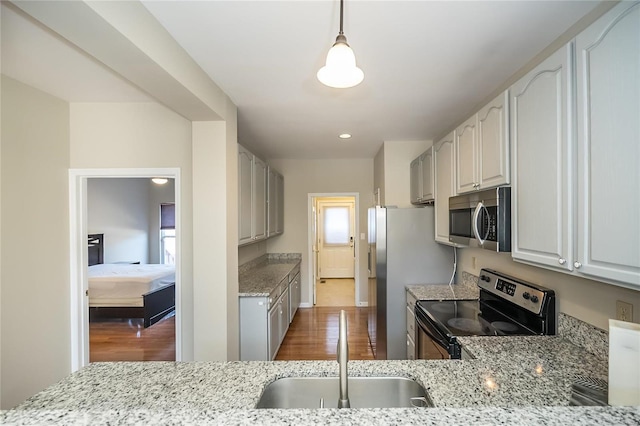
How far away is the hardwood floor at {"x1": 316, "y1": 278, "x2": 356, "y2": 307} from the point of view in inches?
216

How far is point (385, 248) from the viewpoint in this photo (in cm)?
300

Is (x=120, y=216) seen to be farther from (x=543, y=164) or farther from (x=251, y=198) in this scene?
(x=543, y=164)

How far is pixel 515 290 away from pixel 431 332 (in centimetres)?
62

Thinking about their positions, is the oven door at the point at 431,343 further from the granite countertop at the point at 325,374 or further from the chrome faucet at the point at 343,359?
the chrome faucet at the point at 343,359

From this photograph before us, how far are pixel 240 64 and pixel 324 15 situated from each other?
0.70m

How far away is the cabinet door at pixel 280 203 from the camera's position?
4668 mm

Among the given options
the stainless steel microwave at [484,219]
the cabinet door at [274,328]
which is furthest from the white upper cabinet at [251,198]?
the stainless steel microwave at [484,219]

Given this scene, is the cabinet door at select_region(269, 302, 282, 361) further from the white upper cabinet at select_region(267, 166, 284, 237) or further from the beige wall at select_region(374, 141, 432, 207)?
the beige wall at select_region(374, 141, 432, 207)

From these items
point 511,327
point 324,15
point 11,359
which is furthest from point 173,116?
point 511,327

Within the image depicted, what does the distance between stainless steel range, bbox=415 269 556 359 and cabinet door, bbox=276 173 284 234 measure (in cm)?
281

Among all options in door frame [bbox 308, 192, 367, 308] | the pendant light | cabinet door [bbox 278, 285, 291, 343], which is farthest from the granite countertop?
door frame [bbox 308, 192, 367, 308]

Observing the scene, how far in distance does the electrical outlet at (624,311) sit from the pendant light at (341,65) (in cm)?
155

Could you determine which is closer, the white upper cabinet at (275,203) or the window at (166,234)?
the white upper cabinet at (275,203)

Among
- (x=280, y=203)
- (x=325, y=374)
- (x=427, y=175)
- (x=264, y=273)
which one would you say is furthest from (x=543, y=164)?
(x=280, y=203)
